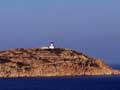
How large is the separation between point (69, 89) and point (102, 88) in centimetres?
859

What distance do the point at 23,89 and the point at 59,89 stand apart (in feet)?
30.0

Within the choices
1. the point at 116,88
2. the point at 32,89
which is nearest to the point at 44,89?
the point at 32,89

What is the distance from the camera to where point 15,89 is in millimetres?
199750

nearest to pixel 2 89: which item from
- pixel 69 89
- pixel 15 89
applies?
pixel 15 89

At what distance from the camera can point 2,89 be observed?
643 ft

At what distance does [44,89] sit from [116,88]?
712 inches

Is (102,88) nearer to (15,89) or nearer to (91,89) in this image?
(91,89)

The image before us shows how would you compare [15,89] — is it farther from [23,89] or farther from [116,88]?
[116,88]

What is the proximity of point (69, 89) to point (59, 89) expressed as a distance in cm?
320

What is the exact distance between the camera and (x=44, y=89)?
650 feet

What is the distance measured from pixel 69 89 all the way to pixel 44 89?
6.46 meters

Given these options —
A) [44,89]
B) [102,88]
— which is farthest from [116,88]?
[44,89]

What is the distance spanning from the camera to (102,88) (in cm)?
19850

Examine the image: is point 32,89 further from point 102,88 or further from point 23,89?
point 102,88
